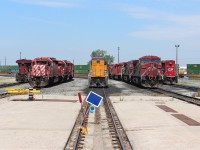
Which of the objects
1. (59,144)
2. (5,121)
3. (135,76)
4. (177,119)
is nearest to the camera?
(59,144)

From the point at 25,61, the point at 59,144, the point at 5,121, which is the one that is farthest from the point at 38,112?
the point at 25,61

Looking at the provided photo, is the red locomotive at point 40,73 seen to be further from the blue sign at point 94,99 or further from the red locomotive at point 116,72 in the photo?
the red locomotive at point 116,72

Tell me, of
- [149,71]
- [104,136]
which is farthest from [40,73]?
[104,136]

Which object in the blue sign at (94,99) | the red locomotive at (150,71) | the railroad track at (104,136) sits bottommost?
the railroad track at (104,136)

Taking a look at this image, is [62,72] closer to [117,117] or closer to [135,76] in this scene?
[135,76]

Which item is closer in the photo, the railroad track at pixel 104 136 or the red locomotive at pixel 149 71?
the railroad track at pixel 104 136

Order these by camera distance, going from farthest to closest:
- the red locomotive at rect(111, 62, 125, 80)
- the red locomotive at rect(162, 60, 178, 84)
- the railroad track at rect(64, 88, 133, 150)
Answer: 1. the red locomotive at rect(111, 62, 125, 80)
2. the red locomotive at rect(162, 60, 178, 84)
3. the railroad track at rect(64, 88, 133, 150)

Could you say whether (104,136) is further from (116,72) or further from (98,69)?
(116,72)

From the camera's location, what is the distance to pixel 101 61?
43094 millimetres

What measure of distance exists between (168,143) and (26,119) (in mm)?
7116

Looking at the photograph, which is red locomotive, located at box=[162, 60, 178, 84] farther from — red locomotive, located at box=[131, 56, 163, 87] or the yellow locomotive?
the yellow locomotive

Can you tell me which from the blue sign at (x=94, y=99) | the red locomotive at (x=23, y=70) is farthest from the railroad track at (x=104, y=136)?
the red locomotive at (x=23, y=70)

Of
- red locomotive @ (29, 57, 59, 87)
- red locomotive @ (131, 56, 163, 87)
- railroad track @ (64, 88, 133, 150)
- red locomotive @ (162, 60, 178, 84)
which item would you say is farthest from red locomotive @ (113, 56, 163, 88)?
railroad track @ (64, 88, 133, 150)

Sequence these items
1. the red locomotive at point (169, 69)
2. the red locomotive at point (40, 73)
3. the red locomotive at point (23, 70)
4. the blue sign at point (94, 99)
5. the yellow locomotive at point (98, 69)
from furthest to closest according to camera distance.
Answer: the red locomotive at point (23, 70)
the red locomotive at point (169, 69)
the red locomotive at point (40, 73)
the yellow locomotive at point (98, 69)
the blue sign at point (94, 99)
